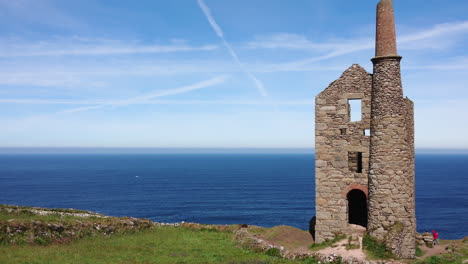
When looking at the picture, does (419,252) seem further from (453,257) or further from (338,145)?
(338,145)

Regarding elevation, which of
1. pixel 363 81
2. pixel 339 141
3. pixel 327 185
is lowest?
pixel 327 185

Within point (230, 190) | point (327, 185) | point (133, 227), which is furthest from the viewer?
point (230, 190)

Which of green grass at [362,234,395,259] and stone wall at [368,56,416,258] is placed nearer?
green grass at [362,234,395,259]

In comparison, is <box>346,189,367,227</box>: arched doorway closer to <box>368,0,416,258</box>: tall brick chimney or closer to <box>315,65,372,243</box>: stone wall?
<box>315,65,372,243</box>: stone wall

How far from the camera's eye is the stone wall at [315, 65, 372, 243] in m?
21.3

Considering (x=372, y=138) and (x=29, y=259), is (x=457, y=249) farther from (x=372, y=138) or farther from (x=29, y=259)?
(x=29, y=259)

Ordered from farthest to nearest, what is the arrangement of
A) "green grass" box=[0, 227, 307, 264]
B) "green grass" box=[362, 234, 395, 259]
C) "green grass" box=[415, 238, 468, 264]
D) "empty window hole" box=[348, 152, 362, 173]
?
"empty window hole" box=[348, 152, 362, 173]
"green grass" box=[362, 234, 395, 259]
"green grass" box=[415, 238, 468, 264]
"green grass" box=[0, 227, 307, 264]

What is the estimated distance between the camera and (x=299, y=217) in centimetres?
7069

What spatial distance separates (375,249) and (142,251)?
39.0ft

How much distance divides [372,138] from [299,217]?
2070 inches

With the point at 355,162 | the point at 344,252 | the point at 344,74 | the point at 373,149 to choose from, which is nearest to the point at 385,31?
the point at 344,74

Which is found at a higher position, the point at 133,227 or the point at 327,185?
the point at 327,185

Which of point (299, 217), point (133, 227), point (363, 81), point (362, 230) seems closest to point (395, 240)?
point (362, 230)

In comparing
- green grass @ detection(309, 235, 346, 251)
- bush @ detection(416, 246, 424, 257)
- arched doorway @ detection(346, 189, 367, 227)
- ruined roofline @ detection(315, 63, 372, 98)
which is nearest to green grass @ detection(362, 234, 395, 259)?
green grass @ detection(309, 235, 346, 251)
